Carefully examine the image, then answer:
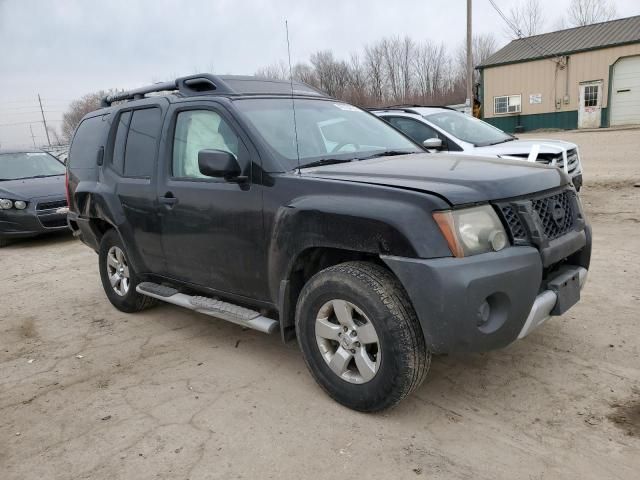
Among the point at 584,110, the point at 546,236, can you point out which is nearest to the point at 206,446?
the point at 546,236

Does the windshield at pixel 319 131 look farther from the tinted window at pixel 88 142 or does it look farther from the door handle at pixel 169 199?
the tinted window at pixel 88 142

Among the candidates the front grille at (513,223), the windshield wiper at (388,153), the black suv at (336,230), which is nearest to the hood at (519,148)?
the black suv at (336,230)

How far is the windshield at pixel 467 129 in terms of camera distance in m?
8.00

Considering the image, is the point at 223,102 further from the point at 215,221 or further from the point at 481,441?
the point at 481,441

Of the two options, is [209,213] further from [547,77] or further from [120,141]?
[547,77]

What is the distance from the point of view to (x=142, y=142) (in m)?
4.45

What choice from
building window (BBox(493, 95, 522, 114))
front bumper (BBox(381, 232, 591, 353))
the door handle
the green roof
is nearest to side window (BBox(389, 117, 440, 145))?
the door handle

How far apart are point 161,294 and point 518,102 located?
100ft

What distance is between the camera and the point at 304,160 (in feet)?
11.4

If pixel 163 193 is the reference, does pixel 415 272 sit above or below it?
below

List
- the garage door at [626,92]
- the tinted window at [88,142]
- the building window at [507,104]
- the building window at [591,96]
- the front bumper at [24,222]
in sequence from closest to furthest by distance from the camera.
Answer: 1. the tinted window at [88,142]
2. the front bumper at [24,222]
3. the garage door at [626,92]
4. the building window at [591,96]
5. the building window at [507,104]

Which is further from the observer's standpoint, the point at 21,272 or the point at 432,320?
the point at 21,272

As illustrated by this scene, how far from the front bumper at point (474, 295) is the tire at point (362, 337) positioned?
4.9 inches

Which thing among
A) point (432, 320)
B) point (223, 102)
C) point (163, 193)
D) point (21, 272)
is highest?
point (223, 102)
